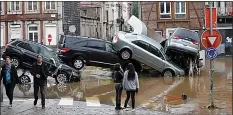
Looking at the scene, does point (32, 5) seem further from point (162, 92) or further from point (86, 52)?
point (162, 92)

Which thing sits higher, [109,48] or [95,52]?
[109,48]

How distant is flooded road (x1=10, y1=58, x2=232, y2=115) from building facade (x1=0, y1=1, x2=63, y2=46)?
64.7 feet

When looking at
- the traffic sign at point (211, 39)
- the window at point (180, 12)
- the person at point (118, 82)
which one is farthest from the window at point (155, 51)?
the window at point (180, 12)

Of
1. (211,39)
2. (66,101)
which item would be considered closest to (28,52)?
(66,101)

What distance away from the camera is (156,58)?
24062 millimetres

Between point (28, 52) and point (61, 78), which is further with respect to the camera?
point (28, 52)

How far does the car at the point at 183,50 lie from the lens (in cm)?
2472

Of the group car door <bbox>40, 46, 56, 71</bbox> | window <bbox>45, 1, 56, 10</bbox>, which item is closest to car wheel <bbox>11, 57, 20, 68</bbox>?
car door <bbox>40, 46, 56, 71</bbox>

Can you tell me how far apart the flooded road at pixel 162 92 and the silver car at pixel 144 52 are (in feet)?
2.23

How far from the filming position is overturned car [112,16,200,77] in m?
23.8

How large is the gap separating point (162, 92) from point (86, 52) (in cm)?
660

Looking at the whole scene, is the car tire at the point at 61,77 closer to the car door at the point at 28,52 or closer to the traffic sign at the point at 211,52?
the car door at the point at 28,52

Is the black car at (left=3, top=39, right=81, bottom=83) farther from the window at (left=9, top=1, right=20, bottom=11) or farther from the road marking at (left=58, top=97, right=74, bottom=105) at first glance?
the window at (left=9, top=1, right=20, bottom=11)

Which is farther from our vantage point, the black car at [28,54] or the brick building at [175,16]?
the brick building at [175,16]
